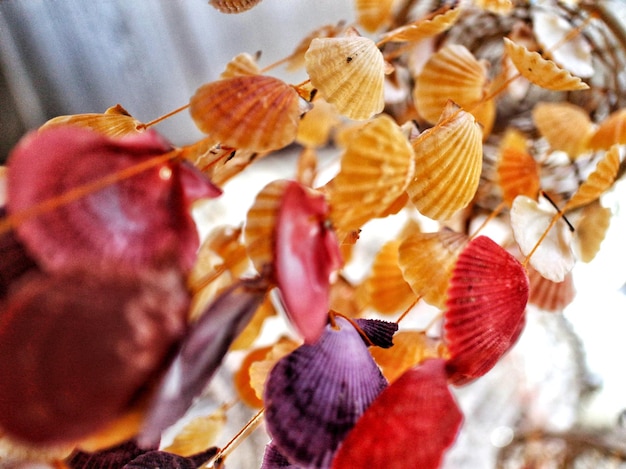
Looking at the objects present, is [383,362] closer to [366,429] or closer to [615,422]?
[366,429]

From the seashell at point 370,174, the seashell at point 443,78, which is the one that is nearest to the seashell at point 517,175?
the seashell at point 443,78

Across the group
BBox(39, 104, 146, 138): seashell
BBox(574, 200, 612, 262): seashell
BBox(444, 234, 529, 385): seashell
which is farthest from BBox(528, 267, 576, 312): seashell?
BBox(39, 104, 146, 138): seashell

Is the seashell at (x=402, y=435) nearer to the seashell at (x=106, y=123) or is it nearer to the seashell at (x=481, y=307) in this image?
the seashell at (x=481, y=307)

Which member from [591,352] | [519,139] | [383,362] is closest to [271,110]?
[383,362]

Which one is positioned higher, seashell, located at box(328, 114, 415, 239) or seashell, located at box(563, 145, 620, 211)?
seashell, located at box(328, 114, 415, 239)

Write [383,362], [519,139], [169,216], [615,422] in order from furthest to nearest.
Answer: [615,422] < [519,139] < [383,362] < [169,216]

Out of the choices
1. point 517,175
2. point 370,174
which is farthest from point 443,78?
point 370,174

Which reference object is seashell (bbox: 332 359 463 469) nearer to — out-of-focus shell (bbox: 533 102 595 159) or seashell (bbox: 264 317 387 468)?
seashell (bbox: 264 317 387 468)
